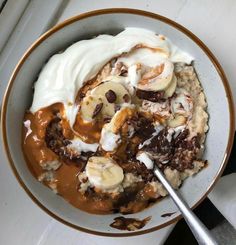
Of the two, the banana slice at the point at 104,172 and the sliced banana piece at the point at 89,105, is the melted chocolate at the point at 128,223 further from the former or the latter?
the sliced banana piece at the point at 89,105

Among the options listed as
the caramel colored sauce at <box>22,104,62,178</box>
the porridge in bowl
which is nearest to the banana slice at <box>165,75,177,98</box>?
the porridge in bowl

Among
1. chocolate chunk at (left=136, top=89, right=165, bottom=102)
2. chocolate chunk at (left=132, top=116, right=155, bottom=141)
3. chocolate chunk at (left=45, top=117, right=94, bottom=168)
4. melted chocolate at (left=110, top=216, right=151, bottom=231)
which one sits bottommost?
melted chocolate at (left=110, top=216, right=151, bottom=231)

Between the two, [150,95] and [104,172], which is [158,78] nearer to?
[150,95]

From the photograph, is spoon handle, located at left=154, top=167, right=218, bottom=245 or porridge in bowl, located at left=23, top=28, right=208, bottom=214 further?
porridge in bowl, located at left=23, top=28, right=208, bottom=214

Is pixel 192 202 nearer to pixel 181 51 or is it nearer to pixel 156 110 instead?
pixel 156 110

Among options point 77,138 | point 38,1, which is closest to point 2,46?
point 38,1

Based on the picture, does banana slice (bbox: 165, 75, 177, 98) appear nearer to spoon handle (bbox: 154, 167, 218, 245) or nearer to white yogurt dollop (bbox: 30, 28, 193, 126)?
white yogurt dollop (bbox: 30, 28, 193, 126)
